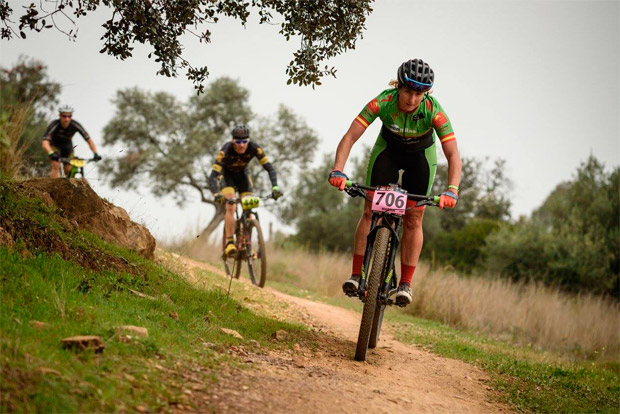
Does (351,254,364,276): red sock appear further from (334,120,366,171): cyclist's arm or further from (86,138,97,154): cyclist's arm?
(86,138,97,154): cyclist's arm

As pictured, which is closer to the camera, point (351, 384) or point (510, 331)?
point (351, 384)

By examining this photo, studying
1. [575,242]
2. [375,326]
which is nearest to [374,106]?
[375,326]

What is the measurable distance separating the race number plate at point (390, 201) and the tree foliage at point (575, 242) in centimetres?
1663

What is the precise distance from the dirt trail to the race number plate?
1.51 meters

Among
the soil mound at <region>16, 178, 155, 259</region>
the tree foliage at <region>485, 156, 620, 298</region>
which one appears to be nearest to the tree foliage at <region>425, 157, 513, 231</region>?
the tree foliage at <region>485, 156, 620, 298</region>

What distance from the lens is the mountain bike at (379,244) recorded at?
19.3 ft

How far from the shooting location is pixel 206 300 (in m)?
6.92

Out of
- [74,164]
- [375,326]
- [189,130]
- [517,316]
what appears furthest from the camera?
[189,130]

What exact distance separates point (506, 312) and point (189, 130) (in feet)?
75.1

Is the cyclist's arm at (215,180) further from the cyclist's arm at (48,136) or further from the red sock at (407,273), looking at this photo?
the red sock at (407,273)

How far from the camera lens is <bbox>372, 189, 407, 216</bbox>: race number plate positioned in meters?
5.96

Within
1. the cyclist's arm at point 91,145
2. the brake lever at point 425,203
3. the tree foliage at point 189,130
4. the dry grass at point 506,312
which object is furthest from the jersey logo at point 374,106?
the tree foliage at point 189,130

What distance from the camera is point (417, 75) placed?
597cm

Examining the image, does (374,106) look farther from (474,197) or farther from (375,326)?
(474,197)
